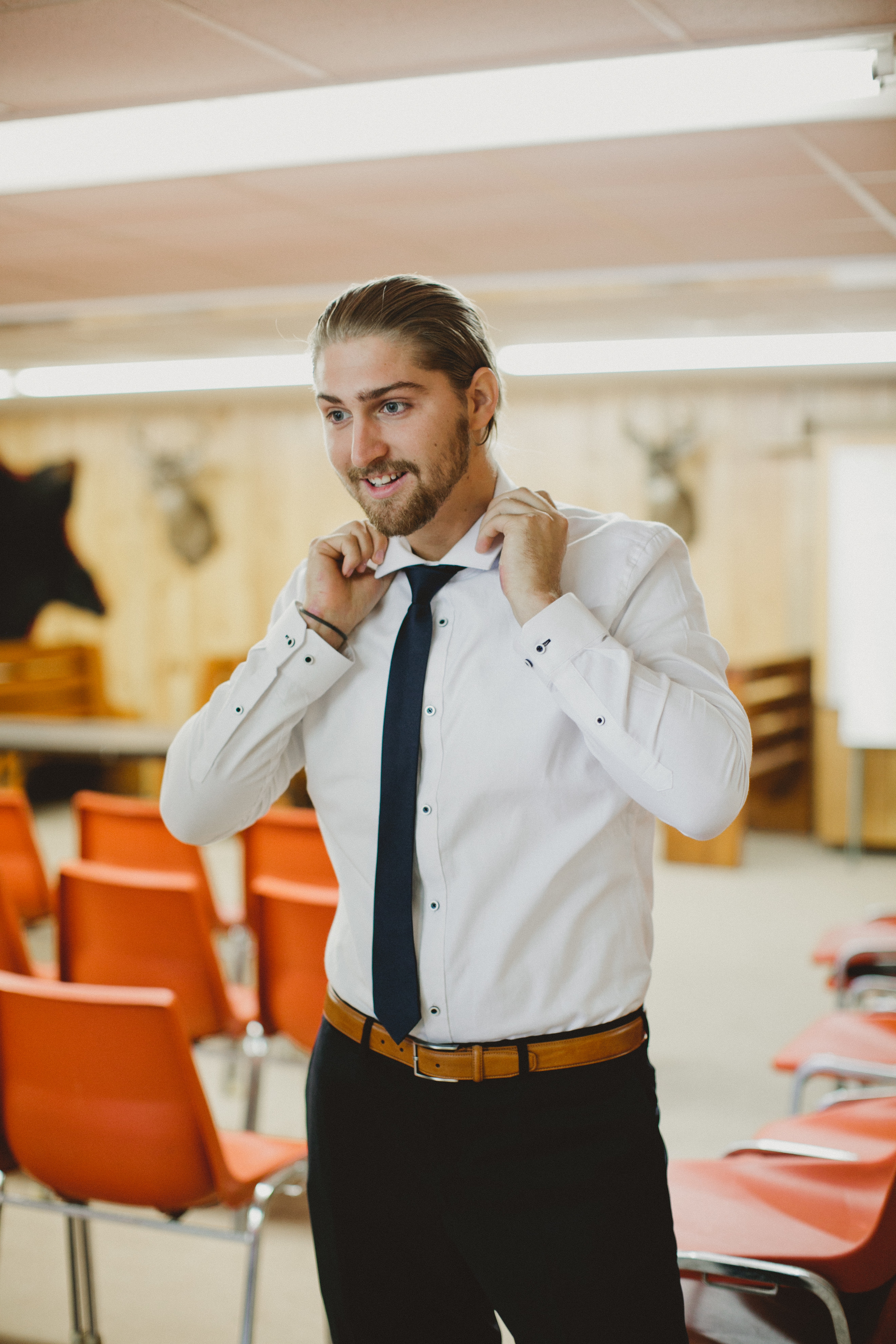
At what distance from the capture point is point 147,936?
351 cm

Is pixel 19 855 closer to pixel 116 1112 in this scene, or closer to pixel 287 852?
pixel 287 852

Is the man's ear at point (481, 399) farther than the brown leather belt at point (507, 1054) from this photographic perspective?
Yes

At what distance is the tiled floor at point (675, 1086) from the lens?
298cm

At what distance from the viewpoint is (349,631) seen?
179 centimetres

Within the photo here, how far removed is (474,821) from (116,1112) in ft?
3.84

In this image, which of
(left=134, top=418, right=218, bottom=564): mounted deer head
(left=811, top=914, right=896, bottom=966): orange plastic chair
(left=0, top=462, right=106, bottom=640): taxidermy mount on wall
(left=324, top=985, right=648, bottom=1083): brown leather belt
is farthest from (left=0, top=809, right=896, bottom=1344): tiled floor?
(left=0, top=462, right=106, bottom=640): taxidermy mount on wall

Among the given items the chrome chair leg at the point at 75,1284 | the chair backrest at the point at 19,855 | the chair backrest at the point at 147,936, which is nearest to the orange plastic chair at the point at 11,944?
the chair backrest at the point at 147,936

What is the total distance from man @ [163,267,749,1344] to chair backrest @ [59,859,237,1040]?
5.65ft

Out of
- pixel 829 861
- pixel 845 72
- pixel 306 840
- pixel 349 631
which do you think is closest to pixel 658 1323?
pixel 349 631

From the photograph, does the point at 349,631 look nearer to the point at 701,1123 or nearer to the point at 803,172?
the point at 803,172

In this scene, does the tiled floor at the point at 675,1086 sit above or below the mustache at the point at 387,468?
below

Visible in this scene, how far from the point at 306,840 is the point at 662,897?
344cm

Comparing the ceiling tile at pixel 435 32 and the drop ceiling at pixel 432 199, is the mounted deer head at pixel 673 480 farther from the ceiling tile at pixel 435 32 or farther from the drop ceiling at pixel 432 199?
the ceiling tile at pixel 435 32

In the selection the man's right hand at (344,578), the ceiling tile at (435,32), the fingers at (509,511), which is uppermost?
the ceiling tile at (435,32)
